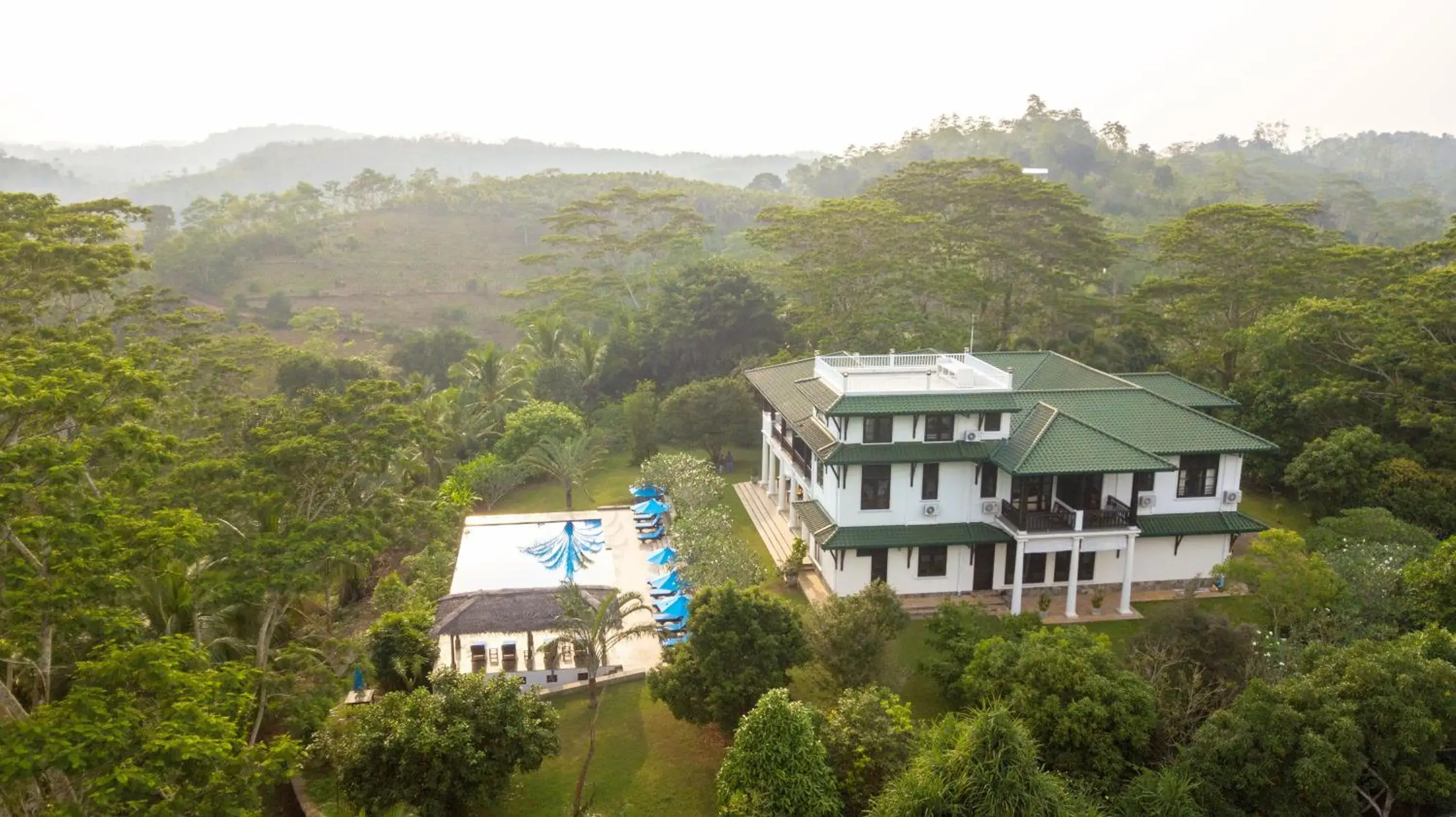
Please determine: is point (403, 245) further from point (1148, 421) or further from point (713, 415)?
point (1148, 421)

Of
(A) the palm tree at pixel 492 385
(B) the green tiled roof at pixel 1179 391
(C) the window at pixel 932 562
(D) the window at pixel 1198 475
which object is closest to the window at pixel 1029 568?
(C) the window at pixel 932 562

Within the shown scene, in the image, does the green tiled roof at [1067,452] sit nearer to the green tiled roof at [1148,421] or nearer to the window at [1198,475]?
the green tiled roof at [1148,421]

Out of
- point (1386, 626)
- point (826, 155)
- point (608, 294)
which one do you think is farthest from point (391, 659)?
point (826, 155)

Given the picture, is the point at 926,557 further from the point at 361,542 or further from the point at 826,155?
the point at 826,155

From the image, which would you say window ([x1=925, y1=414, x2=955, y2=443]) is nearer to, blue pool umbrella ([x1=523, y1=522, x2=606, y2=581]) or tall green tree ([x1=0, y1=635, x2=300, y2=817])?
blue pool umbrella ([x1=523, y1=522, x2=606, y2=581])

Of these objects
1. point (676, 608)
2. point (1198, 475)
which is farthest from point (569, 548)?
point (1198, 475)

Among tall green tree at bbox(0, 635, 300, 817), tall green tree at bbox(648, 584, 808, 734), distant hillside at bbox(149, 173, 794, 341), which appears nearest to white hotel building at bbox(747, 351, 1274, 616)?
tall green tree at bbox(648, 584, 808, 734)
